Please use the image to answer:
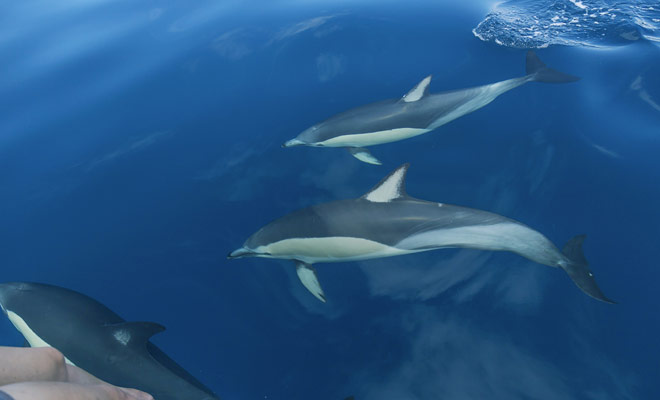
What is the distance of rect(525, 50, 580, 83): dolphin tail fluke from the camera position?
18.9 feet

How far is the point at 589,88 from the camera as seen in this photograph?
5867 mm

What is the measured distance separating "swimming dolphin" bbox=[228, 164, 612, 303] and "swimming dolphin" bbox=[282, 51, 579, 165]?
4.72 feet

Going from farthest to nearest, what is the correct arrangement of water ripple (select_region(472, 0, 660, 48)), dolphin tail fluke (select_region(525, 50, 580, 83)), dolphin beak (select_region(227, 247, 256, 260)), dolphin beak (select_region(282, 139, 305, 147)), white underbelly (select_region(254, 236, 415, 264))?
1. water ripple (select_region(472, 0, 660, 48))
2. dolphin tail fluke (select_region(525, 50, 580, 83))
3. dolphin beak (select_region(282, 139, 305, 147))
4. dolphin beak (select_region(227, 247, 256, 260))
5. white underbelly (select_region(254, 236, 415, 264))

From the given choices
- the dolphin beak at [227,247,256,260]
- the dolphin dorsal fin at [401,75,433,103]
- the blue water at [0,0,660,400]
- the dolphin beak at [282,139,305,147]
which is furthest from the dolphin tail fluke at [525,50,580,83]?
the dolphin beak at [227,247,256,260]

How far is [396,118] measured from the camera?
17.1ft

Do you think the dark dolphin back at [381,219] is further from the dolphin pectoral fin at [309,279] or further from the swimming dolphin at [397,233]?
the dolphin pectoral fin at [309,279]

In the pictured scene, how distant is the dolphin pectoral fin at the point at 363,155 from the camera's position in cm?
520

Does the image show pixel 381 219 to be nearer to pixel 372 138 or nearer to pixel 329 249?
pixel 329 249

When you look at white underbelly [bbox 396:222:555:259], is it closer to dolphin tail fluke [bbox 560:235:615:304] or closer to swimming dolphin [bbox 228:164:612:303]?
swimming dolphin [bbox 228:164:612:303]

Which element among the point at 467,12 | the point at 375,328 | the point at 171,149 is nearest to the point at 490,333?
the point at 375,328

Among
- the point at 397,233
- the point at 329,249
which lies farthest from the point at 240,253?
the point at 397,233

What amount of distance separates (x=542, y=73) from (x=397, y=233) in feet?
11.7

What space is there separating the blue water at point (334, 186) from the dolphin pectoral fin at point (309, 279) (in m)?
0.17

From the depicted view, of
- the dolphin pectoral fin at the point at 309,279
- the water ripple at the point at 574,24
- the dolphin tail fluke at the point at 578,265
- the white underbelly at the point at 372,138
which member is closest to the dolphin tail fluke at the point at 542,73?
the water ripple at the point at 574,24
